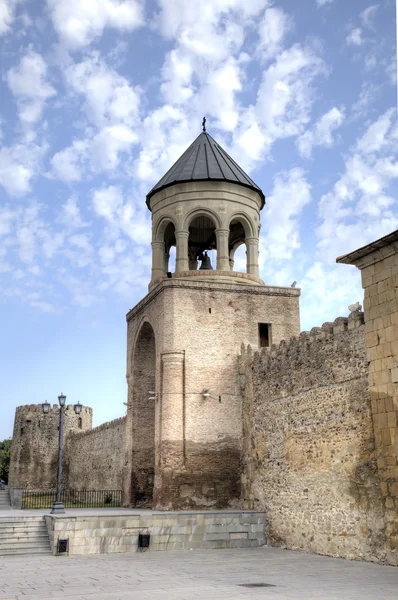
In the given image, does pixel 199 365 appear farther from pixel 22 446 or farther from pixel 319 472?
pixel 22 446

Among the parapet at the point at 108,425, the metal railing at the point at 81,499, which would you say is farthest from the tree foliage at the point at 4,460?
the metal railing at the point at 81,499

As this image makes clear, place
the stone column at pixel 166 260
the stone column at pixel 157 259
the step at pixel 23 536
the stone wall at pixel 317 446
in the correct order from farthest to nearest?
1. the stone column at pixel 166 260
2. the stone column at pixel 157 259
3. the step at pixel 23 536
4. the stone wall at pixel 317 446

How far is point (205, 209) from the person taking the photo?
21156mm

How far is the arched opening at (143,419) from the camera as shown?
69.8 ft

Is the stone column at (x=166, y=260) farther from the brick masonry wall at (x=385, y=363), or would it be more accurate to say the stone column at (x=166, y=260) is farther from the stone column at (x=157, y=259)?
the brick masonry wall at (x=385, y=363)

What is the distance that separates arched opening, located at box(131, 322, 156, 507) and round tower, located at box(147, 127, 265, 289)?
2.49 m

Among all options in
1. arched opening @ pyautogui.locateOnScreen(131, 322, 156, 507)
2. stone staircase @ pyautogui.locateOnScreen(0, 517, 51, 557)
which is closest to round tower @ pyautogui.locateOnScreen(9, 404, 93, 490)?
arched opening @ pyautogui.locateOnScreen(131, 322, 156, 507)

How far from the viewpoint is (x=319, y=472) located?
14188 mm

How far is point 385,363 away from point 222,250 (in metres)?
9.36

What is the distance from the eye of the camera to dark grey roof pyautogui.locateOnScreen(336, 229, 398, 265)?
1206cm

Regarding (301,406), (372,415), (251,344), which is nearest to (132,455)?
(251,344)

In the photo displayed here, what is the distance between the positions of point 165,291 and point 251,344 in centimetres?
290

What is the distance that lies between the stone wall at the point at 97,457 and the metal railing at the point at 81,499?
53 cm

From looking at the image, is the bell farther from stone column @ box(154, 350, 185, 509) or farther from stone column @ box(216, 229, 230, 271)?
stone column @ box(154, 350, 185, 509)
